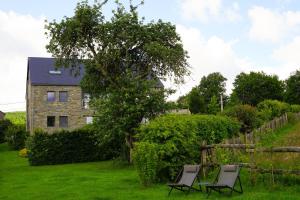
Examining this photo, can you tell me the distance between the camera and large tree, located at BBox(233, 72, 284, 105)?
7519cm

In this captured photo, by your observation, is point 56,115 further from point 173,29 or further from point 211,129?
point 211,129

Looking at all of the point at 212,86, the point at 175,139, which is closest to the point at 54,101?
the point at 175,139

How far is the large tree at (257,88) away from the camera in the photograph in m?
75.2

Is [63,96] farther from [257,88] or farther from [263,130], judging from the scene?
[257,88]

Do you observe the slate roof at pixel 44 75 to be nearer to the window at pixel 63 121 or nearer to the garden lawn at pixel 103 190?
the window at pixel 63 121

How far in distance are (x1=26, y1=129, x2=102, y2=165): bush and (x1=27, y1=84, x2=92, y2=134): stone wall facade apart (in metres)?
16.1

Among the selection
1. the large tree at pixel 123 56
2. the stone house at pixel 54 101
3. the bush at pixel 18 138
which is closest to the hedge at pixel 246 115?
the large tree at pixel 123 56

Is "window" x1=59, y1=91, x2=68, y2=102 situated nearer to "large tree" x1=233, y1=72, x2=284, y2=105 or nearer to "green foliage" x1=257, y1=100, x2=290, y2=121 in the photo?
"green foliage" x1=257, y1=100, x2=290, y2=121

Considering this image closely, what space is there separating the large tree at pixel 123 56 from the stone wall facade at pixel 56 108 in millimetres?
21778

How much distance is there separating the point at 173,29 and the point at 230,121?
8024 mm

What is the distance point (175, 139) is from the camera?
18.3 metres

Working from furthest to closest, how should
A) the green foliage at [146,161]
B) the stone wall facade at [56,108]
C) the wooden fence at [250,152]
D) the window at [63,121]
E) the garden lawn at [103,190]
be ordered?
the window at [63,121], the stone wall facade at [56,108], the green foliage at [146,161], the wooden fence at [250,152], the garden lawn at [103,190]

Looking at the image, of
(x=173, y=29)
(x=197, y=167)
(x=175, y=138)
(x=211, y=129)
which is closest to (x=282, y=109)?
(x=173, y=29)

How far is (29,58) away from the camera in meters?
54.5
